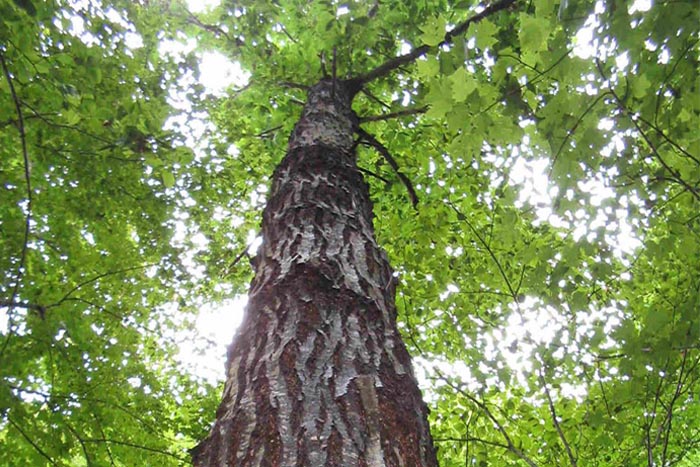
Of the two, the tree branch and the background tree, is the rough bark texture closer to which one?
the background tree

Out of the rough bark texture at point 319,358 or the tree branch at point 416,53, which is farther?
the tree branch at point 416,53

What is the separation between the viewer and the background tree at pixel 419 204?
187 centimetres

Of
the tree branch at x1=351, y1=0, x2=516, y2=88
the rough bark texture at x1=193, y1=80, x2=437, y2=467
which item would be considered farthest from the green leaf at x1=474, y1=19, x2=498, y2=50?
the tree branch at x1=351, y1=0, x2=516, y2=88

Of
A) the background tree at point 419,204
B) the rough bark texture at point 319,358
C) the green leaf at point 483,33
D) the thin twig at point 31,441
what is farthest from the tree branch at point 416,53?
the thin twig at point 31,441

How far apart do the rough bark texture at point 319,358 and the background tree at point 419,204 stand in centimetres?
72

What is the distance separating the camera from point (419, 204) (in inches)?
187

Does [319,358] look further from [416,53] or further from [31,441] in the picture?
[416,53]

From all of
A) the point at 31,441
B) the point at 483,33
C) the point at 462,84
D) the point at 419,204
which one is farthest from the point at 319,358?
the point at 419,204

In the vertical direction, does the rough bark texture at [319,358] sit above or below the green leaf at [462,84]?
below

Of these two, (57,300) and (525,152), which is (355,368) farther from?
(57,300)

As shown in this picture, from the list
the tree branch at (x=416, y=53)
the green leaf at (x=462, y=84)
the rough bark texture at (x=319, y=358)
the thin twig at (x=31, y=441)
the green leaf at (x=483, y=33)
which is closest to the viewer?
the rough bark texture at (x=319, y=358)

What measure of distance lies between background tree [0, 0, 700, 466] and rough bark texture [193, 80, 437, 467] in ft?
2.38

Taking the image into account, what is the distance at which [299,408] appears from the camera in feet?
4.87

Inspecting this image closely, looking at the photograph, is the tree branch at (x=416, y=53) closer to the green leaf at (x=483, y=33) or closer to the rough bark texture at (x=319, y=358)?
the rough bark texture at (x=319, y=358)
